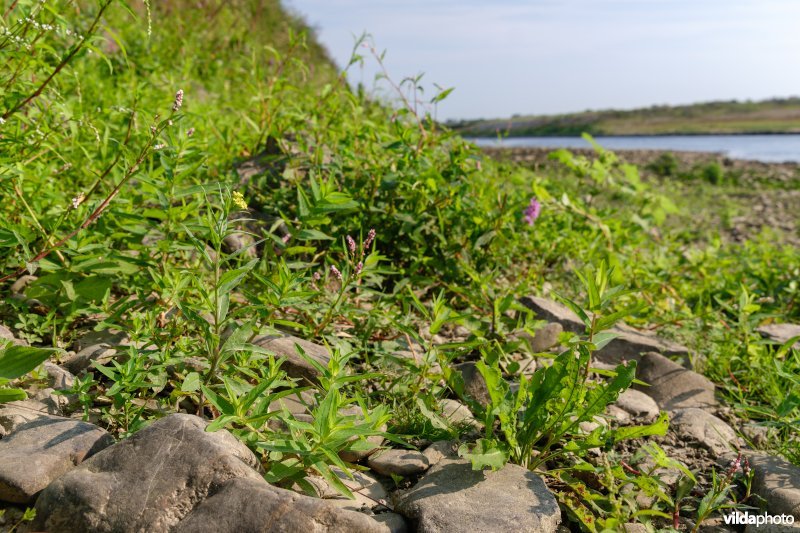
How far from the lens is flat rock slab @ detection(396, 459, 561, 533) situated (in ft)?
6.44

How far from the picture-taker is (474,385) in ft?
9.26

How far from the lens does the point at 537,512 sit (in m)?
2.02

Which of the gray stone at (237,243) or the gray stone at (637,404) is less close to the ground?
the gray stone at (237,243)

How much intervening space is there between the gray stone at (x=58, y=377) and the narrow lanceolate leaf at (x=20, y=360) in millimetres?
289

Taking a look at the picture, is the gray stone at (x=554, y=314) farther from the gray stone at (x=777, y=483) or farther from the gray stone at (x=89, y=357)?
the gray stone at (x=89, y=357)

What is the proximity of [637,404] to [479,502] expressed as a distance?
1.33 m

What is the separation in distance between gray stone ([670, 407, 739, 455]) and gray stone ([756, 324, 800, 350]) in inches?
44.0

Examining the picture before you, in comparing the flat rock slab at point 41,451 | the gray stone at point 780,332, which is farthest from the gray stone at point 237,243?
the gray stone at point 780,332

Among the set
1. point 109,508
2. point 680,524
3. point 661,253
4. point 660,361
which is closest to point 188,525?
point 109,508

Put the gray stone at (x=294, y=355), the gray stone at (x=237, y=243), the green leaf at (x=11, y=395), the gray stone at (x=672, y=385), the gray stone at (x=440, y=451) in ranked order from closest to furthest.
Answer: the green leaf at (x=11, y=395)
the gray stone at (x=440, y=451)
the gray stone at (x=294, y=355)
the gray stone at (x=672, y=385)
the gray stone at (x=237, y=243)

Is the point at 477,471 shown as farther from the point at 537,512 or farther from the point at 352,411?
the point at 352,411

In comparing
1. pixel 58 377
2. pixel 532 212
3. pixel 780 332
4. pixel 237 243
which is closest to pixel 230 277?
pixel 58 377

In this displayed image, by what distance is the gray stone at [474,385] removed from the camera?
2764mm

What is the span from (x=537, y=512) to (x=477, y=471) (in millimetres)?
280
